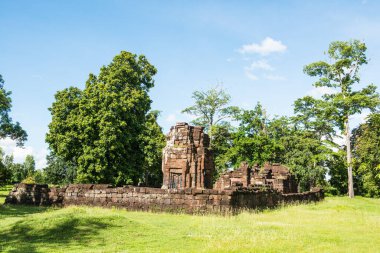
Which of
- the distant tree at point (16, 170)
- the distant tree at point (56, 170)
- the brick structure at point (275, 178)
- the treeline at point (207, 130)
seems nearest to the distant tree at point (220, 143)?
the treeline at point (207, 130)

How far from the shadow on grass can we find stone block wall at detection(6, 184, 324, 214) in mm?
5649

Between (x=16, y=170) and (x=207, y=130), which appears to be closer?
(x=207, y=130)

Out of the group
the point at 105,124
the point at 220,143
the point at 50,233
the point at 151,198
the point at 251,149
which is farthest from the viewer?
the point at 220,143

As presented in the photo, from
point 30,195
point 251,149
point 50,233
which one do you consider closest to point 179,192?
point 50,233

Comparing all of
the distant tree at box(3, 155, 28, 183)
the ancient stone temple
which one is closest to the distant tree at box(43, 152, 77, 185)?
the ancient stone temple

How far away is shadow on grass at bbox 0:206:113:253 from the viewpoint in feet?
29.2

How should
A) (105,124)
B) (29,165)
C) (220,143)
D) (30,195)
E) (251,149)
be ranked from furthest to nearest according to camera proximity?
1. (29,165)
2. (220,143)
3. (251,149)
4. (105,124)
5. (30,195)

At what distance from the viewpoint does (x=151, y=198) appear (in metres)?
16.5

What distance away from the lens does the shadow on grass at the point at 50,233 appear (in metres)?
8.90

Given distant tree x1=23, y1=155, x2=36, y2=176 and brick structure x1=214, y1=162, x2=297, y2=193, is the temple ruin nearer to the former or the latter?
brick structure x1=214, y1=162, x2=297, y2=193

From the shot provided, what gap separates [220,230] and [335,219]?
6597 mm

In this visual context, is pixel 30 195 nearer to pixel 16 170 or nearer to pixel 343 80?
pixel 343 80

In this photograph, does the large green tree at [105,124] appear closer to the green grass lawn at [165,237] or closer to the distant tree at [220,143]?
the distant tree at [220,143]

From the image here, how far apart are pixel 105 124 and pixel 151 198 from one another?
15117 millimetres
